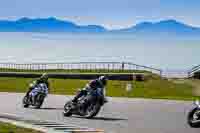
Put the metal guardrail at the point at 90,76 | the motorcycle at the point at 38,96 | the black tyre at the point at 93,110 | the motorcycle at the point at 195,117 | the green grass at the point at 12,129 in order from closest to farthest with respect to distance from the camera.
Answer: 1. the green grass at the point at 12,129
2. the motorcycle at the point at 195,117
3. the black tyre at the point at 93,110
4. the motorcycle at the point at 38,96
5. the metal guardrail at the point at 90,76

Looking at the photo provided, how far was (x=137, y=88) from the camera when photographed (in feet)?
173

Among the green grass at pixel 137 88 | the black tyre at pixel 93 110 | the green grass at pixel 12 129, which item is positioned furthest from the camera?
the green grass at pixel 137 88

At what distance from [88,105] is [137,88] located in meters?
29.6

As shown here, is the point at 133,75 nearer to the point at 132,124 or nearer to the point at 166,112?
the point at 166,112

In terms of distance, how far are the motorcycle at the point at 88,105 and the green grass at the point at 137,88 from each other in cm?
2117

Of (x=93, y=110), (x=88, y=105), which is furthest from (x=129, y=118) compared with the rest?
(x=88, y=105)

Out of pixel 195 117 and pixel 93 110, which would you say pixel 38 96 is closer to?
pixel 93 110

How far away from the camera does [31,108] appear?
1145 inches

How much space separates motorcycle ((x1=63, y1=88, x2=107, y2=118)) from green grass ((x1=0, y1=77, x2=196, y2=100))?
69.5 feet

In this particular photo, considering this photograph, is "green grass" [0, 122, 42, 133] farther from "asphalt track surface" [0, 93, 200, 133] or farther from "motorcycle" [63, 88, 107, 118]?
"motorcycle" [63, 88, 107, 118]

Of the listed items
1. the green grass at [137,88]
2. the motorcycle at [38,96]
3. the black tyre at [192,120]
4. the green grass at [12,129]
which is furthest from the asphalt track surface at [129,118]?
the green grass at [137,88]

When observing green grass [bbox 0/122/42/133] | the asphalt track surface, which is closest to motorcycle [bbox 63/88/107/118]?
the asphalt track surface

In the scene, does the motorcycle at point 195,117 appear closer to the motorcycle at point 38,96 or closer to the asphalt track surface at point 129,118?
the asphalt track surface at point 129,118

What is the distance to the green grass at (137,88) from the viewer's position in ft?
155
